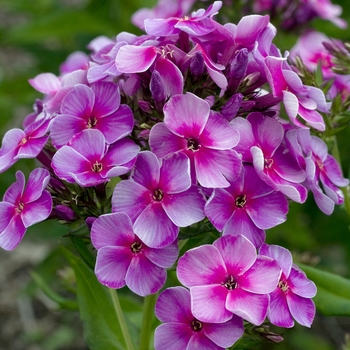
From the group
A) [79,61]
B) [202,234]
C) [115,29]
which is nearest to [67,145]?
[202,234]

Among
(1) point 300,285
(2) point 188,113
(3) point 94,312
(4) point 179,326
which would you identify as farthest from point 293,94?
(3) point 94,312

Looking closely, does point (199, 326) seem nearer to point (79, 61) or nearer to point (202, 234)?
point (202, 234)

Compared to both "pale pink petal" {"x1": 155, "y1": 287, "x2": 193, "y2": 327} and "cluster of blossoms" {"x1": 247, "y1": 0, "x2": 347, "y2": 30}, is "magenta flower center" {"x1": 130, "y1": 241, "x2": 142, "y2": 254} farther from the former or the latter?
"cluster of blossoms" {"x1": 247, "y1": 0, "x2": 347, "y2": 30}

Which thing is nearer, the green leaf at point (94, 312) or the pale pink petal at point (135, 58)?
the pale pink petal at point (135, 58)

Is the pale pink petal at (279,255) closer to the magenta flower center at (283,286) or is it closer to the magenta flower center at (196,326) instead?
the magenta flower center at (283,286)

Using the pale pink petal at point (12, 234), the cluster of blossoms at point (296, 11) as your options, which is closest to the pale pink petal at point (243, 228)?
the pale pink petal at point (12, 234)

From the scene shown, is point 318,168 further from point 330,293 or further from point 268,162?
point 330,293
